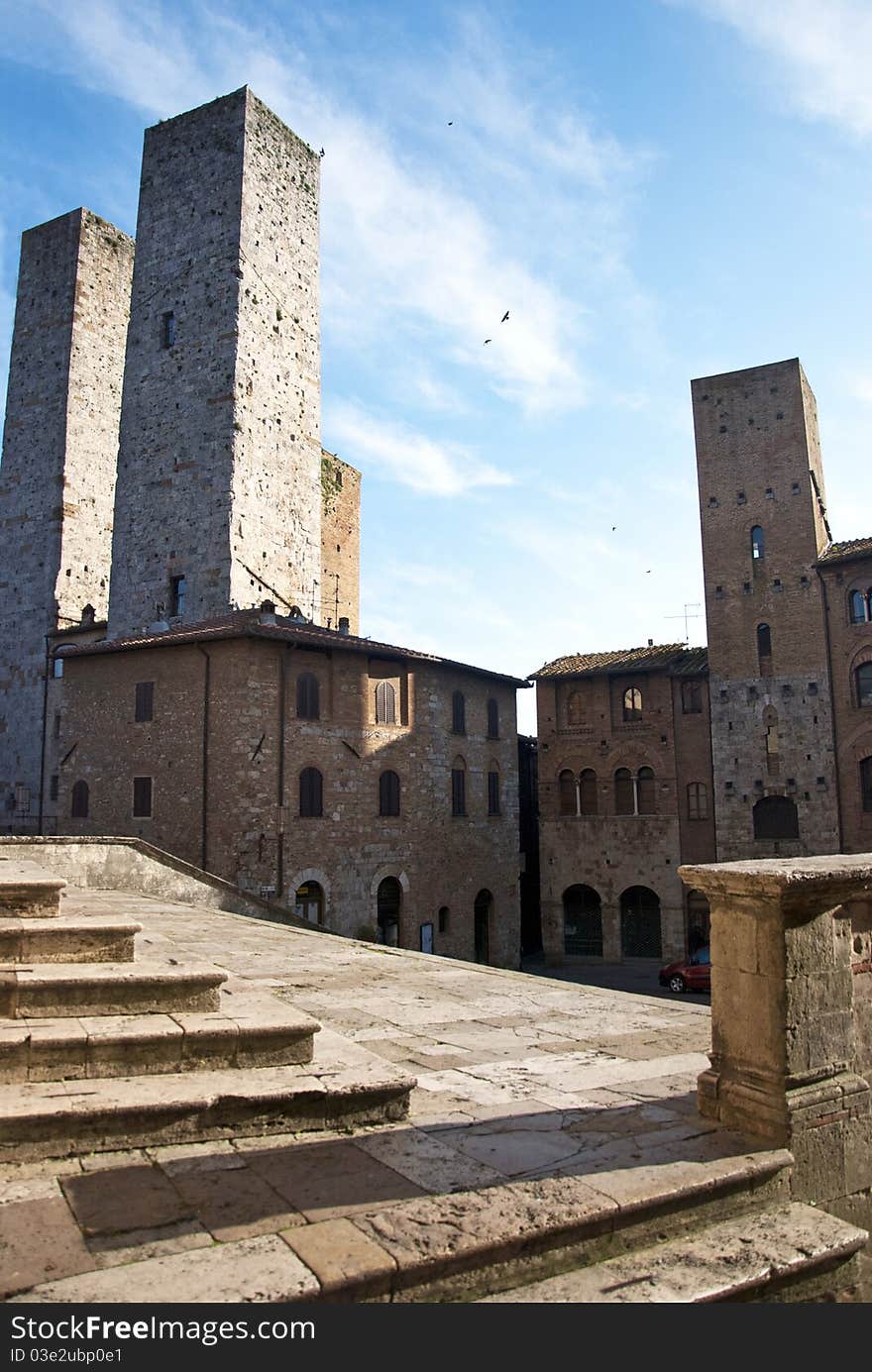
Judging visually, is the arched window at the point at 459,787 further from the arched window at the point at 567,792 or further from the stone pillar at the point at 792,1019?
the stone pillar at the point at 792,1019

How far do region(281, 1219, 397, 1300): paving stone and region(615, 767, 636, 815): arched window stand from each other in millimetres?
28764

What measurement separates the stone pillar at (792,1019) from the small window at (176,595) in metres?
23.5

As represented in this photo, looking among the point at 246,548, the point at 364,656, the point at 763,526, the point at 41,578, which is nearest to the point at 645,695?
the point at 763,526

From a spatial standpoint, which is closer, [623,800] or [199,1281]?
[199,1281]

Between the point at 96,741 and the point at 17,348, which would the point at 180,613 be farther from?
the point at 17,348

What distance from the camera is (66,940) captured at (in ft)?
18.4

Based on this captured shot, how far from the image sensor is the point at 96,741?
24078mm

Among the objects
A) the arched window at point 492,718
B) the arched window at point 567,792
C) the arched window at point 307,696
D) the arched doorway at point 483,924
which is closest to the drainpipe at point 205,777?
the arched window at point 307,696

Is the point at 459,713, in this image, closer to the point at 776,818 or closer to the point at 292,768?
the point at 292,768

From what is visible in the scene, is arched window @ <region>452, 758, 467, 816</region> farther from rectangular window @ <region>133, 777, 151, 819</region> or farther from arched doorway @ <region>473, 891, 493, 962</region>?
rectangular window @ <region>133, 777, 151, 819</region>

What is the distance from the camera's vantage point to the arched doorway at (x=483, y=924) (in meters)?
27.9

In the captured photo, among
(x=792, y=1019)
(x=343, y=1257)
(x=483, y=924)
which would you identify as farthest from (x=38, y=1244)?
(x=483, y=924)

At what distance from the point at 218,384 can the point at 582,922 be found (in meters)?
20.4

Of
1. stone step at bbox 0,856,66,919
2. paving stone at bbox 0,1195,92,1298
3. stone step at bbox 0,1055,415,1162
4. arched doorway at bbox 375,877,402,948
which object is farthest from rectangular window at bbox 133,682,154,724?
paving stone at bbox 0,1195,92,1298
